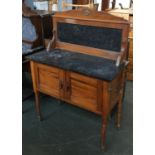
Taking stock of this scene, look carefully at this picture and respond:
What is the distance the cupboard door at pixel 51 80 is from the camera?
1.67 metres

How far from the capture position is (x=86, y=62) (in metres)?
1.62

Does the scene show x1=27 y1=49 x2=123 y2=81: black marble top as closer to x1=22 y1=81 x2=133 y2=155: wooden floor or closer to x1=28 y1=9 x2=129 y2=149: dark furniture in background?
x1=28 y1=9 x2=129 y2=149: dark furniture in background

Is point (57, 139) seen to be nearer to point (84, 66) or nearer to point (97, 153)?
point (97, 153)

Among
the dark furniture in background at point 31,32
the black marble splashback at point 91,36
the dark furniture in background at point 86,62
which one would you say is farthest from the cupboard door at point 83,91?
the dark furniture in background at point 31,32

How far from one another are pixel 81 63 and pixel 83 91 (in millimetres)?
214

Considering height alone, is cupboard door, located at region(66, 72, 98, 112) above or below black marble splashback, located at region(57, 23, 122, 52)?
below

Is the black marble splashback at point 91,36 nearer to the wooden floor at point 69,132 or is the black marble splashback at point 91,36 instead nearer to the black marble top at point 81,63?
the black marble top at point 81,63

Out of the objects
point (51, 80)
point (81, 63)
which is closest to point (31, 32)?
point (51, 80)

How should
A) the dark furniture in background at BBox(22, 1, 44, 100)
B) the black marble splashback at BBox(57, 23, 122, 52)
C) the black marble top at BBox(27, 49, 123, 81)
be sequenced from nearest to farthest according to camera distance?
the black marble top at BBox(27, 49, 123, 81), the black marble splashback at BBox(57, 23, 122, 52), the dark furniture in background at BBox(22, 1, 44, 100)

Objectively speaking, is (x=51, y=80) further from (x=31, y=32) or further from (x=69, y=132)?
(x=31, y=32)

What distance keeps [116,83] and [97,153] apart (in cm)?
58

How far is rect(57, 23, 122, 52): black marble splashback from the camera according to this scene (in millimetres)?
1612

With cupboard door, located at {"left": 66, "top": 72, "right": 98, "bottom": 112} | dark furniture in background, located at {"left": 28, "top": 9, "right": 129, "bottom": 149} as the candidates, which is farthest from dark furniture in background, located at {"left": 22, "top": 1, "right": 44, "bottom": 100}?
cupboard door, located at {"left": 66, "top": 72, "right": 98, "bottom": 112}

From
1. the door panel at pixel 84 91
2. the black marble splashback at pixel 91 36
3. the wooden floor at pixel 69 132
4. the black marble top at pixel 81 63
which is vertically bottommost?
the wooden floor at pixel 69 132
